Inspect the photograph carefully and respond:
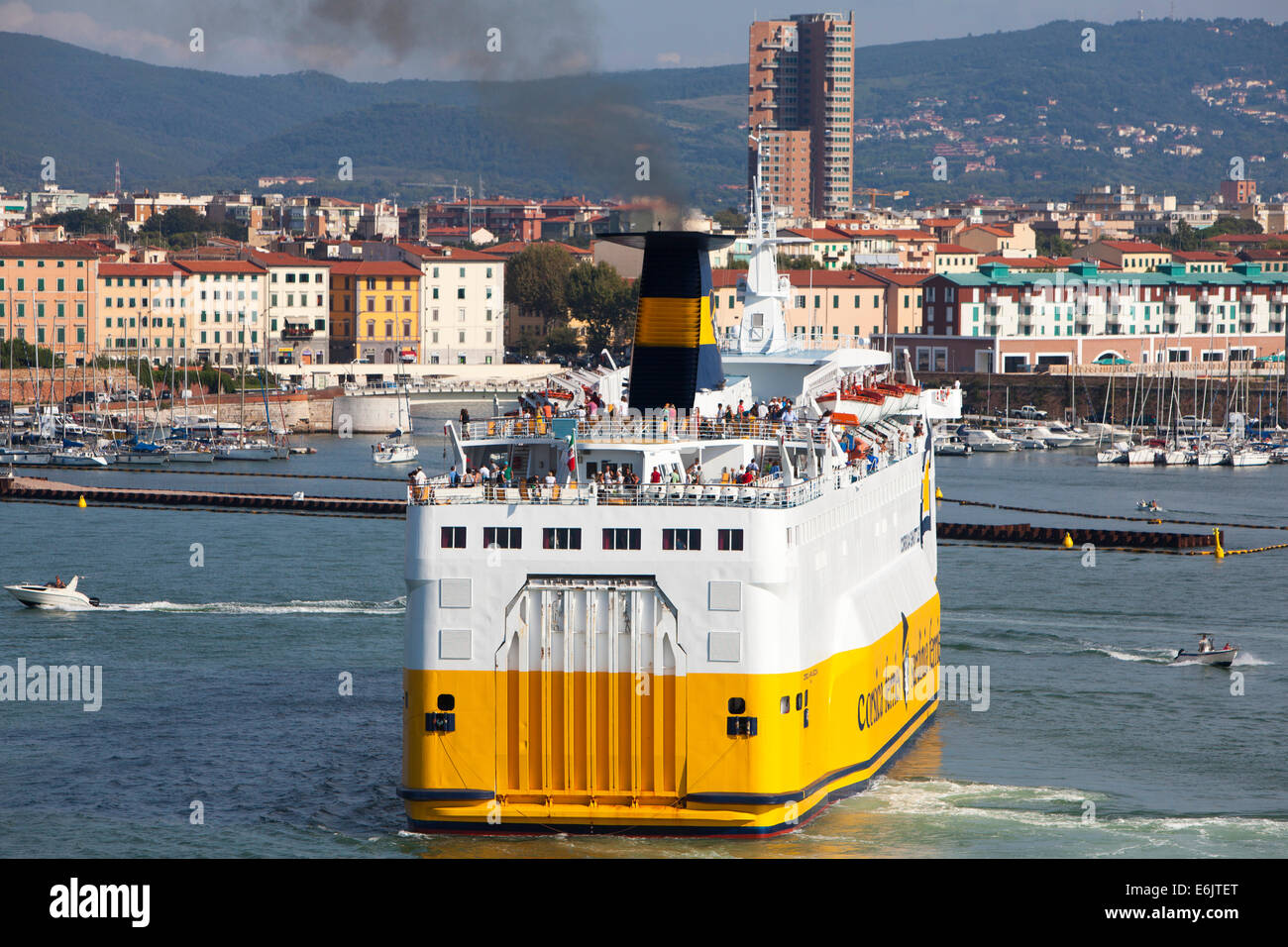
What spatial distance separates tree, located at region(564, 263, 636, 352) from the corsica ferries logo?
9157 centimetres

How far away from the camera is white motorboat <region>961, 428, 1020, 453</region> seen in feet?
300

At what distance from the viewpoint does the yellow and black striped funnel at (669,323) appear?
25016mm

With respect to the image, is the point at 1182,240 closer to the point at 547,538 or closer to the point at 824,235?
the point at 824,235

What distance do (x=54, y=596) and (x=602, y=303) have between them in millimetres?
84764

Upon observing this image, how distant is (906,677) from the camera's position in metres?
28.6

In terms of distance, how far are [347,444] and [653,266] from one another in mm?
69574

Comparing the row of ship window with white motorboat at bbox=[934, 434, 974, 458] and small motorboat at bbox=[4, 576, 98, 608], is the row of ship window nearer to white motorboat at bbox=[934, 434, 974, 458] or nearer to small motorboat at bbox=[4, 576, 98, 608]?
small motorboat at bbox=[4, 576, 98, 608]

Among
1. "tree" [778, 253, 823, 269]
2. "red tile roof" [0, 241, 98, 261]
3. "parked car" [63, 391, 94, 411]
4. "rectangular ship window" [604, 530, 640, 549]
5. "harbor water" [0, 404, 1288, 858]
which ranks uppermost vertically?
"tree" [778, 253, 823, 269]

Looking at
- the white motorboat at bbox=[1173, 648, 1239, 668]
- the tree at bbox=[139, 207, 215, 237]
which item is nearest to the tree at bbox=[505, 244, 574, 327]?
the tree at bbox=[139, 207, 215, 237]

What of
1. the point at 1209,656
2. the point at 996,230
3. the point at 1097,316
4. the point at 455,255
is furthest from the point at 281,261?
the point at 1209,656

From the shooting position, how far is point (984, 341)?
109688mm

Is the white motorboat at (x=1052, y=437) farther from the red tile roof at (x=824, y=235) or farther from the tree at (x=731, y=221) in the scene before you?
the tree at (x=731, y=221)

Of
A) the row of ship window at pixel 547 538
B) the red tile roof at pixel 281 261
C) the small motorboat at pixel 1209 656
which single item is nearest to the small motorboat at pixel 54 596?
the small motorboat at pixel 1209 656
